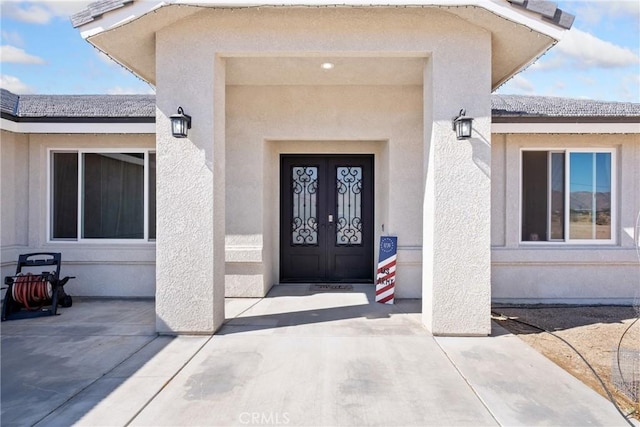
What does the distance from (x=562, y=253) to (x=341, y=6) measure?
Result: 20.8 feet

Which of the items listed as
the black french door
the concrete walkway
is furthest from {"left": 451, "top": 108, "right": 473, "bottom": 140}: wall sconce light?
the black french door

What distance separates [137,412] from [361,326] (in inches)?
134

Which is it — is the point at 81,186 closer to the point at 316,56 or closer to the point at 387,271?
the point at 316,56

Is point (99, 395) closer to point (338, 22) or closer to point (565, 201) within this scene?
point (338, 22)

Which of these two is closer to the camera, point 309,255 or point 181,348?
point 181,348

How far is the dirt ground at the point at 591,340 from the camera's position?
4.32 meters

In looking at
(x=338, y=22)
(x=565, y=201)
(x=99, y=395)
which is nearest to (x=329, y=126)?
(x=338, y=22)

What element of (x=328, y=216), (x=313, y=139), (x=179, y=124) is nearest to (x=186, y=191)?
(x=179, y=124)

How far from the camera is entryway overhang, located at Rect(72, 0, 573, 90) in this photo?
512 centimetres

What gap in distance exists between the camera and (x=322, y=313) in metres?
6.85

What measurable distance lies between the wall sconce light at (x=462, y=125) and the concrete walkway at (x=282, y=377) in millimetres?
2817

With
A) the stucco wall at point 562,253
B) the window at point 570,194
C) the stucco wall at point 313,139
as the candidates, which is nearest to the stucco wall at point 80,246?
the stucco wall at point 313,139

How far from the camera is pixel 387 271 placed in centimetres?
785

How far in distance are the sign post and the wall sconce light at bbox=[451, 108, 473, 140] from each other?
3.03m
